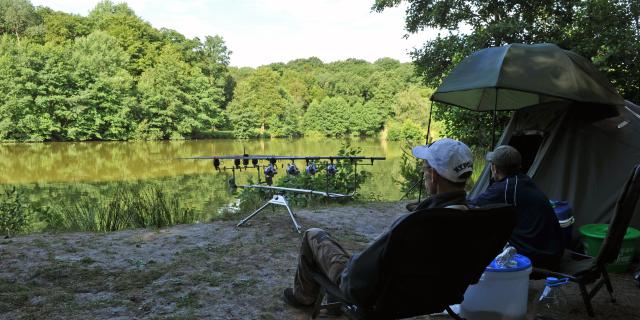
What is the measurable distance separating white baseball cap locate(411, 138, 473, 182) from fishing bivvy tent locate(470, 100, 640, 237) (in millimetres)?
2772

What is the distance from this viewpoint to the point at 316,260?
2.47m

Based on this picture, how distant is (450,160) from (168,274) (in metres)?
2.50

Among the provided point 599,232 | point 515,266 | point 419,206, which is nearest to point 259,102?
point 599,232

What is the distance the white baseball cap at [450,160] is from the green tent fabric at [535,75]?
208 cm

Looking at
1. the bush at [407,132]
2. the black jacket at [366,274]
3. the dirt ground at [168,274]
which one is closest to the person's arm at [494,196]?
the dirt ground at [168,274]

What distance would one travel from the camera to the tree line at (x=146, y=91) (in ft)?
89.6

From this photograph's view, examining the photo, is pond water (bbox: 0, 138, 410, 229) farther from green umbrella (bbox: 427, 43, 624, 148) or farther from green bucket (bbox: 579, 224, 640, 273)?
green bucket (bbox: 579, 224, 640, 273)

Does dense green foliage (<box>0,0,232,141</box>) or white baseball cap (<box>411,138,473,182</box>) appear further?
dense green foliage (<box>0,0,232,141</box>)

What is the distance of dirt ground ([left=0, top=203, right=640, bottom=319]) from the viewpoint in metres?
2.90

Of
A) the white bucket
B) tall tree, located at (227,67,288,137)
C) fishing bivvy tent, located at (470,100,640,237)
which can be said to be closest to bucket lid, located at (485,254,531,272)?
the white bucket

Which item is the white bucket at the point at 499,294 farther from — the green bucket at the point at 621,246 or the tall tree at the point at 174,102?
the tall tree at the point at 174,102

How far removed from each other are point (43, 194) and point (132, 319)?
15.2 metres

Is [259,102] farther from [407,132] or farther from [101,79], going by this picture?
[407,132]

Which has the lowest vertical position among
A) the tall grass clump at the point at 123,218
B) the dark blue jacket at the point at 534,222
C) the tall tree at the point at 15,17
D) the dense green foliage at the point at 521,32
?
the tall grass clump at the point at 123,218
